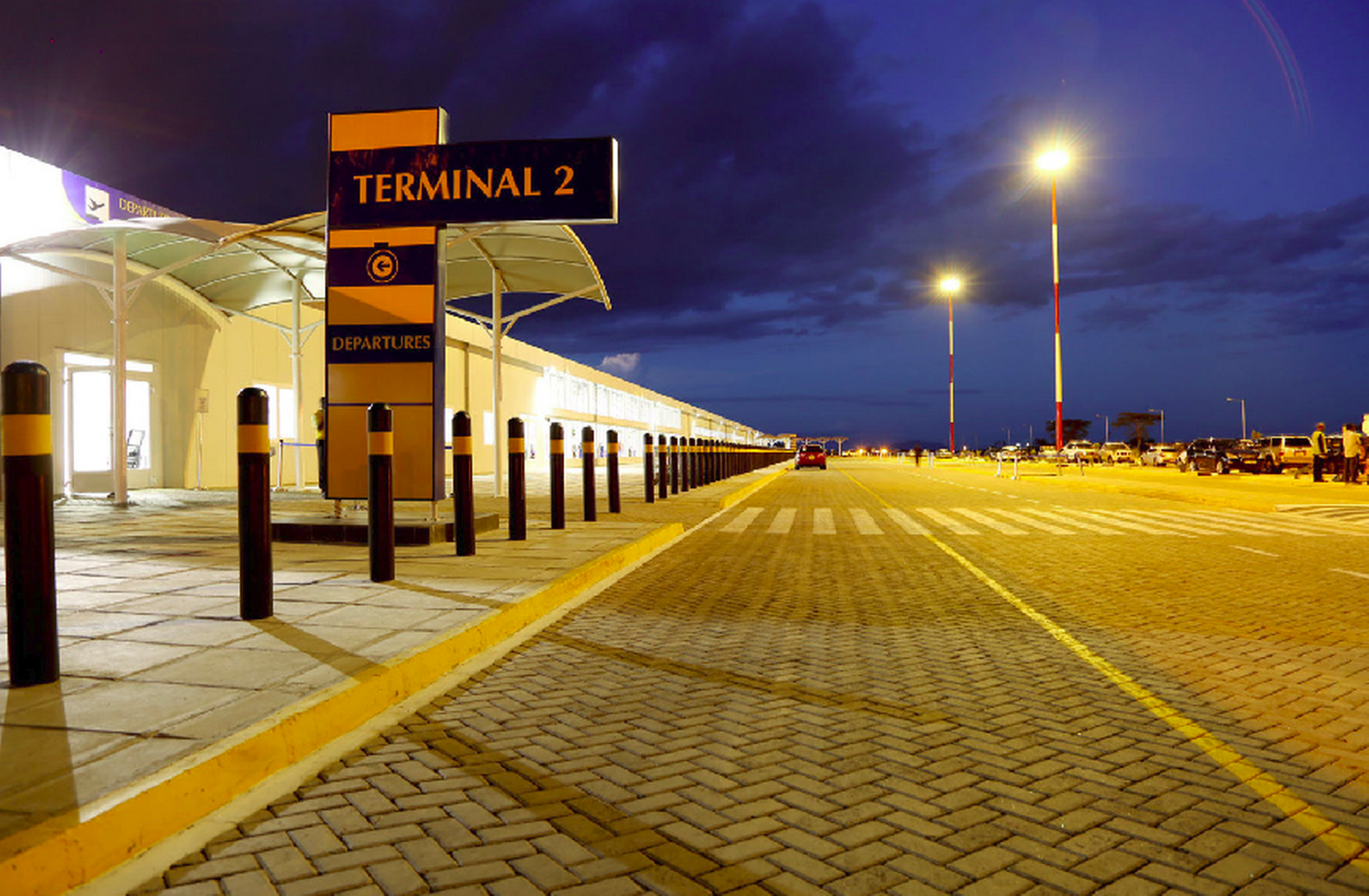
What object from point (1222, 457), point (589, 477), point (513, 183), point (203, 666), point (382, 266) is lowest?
point (203, 666)

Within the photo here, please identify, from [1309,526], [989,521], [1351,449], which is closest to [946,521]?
[989,521]

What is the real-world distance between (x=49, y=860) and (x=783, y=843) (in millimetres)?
2104

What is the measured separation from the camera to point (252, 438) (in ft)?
17.7

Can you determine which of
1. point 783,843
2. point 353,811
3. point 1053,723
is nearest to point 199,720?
point 353,811

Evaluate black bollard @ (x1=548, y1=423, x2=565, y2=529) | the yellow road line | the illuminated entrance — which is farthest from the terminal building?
the yellow road line

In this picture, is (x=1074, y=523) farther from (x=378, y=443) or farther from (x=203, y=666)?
(x=203, y=666)

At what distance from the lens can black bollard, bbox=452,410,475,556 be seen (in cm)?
843

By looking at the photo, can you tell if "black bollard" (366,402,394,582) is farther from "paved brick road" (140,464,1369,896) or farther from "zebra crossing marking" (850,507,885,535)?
"zebra crossing marking" (850,507,885,535)

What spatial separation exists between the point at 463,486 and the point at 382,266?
11.2 ft

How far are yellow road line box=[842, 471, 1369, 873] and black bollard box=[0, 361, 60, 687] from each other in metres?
4.90

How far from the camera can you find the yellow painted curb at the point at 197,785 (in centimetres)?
256

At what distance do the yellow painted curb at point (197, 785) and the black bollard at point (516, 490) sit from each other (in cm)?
468

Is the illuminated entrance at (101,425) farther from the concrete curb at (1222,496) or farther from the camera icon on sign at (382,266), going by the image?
the concrete curb at (1222,496)

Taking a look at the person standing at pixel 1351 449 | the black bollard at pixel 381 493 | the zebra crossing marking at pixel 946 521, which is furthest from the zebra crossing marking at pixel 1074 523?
the person standing at pixel 1351 449
